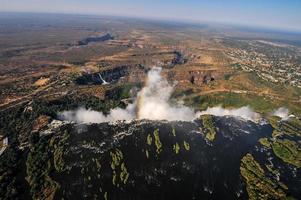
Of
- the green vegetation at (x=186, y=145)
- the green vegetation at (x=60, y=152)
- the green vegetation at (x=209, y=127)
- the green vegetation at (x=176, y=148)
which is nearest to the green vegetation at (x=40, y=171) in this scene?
the green vegetation at (x=60, y=152)

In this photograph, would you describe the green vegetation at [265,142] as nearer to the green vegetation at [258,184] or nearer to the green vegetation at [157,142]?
the green vegetation at [258,184]

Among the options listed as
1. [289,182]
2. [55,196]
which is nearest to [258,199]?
[289,182]

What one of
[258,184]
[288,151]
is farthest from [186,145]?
[288,151]

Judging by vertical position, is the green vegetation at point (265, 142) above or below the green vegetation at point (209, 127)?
above

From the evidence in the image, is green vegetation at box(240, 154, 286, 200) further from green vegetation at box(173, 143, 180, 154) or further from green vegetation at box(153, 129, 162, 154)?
green vegetation at box(153, 129, 162, 154)

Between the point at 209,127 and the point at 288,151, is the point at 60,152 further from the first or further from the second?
the point at 288,151

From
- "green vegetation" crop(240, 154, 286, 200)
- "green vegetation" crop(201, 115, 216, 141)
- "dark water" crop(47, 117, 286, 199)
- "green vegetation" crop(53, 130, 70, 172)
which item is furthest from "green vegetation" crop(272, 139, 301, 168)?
"green vegetation" crop(53, 130, 70, 172)
